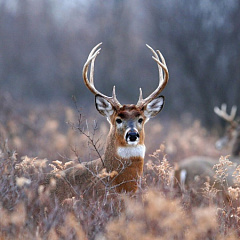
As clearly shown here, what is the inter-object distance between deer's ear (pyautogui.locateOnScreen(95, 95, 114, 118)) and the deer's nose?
49 centimetres

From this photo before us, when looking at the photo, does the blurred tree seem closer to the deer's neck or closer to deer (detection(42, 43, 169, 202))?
deer (detection(42, 43, 169, 202))

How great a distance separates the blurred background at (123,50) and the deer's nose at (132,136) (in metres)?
9.42

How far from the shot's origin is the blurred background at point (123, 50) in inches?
572

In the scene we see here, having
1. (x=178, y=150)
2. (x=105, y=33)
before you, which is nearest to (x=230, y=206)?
(x=178, y=150)

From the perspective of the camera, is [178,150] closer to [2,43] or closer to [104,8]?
[104,8]

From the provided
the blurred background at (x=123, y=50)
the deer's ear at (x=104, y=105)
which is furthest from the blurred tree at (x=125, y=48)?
the deer's ear at (x=104, y=105)

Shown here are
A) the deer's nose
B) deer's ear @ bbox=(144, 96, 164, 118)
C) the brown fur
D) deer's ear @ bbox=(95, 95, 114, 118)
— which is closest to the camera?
the brown fur

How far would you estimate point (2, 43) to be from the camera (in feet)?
77.4

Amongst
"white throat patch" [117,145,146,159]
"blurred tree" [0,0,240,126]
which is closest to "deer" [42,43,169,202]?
"white throat patch" [117,145,146,159]

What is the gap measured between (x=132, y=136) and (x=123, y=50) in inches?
689

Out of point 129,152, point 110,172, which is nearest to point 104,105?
point 129,152

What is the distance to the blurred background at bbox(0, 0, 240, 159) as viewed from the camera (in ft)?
47.6

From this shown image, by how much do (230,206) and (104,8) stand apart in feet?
55.0

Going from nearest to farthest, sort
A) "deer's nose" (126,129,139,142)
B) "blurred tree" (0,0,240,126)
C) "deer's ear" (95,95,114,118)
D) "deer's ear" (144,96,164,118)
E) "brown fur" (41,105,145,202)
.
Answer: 1. "brown fur" (41,105,145,202)
2. "deer's nose" (126,129,139,142)
3. "deer's ear" (95,95,114,118)
4. "deer's ear" (144,96,164,118)
5. "blurred tree" (0,0,240,126)
